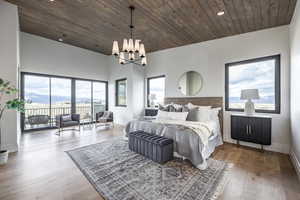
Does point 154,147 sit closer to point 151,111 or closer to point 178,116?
point 178,116

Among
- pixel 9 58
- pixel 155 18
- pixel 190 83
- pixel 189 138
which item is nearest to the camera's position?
pixel 189 138

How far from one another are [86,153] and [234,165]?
3136 millimetres

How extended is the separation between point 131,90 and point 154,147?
3754mm

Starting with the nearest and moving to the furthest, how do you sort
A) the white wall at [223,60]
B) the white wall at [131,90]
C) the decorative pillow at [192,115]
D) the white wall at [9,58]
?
the white wall at [9,58]
the white wall at [223,60]
the decorative pillow at [192,115]
the white wall at [131,90]

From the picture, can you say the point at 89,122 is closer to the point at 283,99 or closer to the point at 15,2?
the point at 15,2

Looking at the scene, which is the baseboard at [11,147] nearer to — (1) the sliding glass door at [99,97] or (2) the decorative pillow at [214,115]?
(1) the sliding glass door at [99,97]

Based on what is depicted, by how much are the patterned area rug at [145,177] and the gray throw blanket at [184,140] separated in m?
0.16

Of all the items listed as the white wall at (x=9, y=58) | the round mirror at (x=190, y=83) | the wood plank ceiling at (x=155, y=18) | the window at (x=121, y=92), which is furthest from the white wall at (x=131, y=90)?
the white wall at (x=9, y=58)

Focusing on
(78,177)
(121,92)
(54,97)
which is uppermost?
(121,92)

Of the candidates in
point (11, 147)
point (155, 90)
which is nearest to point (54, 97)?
point (11, 147)

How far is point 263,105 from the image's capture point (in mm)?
3789

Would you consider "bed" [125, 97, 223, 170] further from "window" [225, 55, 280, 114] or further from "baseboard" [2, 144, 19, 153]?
"baseboard" [2, 144, 19, 153]

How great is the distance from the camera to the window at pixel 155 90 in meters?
5.91

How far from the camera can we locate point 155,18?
346cm
